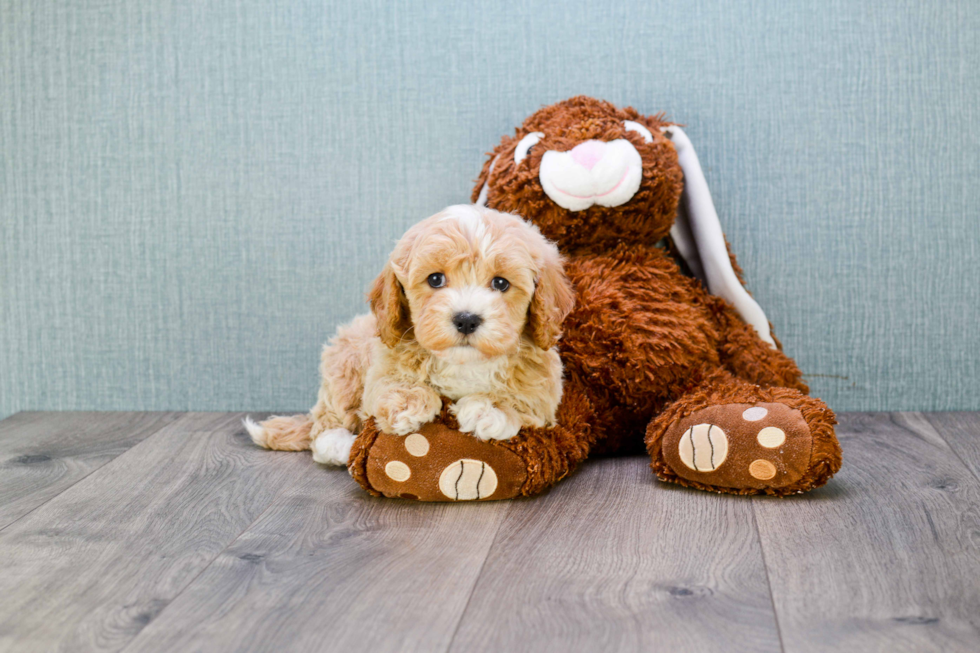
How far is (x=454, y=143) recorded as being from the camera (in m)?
1.96

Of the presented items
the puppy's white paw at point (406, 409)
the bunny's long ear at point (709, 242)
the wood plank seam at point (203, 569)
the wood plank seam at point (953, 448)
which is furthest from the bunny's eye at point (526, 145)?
the wood plank seam at point (953, 448)

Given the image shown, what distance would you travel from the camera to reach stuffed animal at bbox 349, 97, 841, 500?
1.34m

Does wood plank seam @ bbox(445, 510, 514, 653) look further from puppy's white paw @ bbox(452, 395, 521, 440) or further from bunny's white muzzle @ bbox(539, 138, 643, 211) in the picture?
bunny's white muzzle @ bbox(539, 138, 643, 211)

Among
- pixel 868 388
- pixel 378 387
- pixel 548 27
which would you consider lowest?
pixel 868 388

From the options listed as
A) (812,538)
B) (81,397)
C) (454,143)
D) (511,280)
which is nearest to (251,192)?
(454,143)

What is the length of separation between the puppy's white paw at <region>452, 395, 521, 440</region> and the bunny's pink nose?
52 cm

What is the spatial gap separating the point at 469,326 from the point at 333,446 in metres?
0.48

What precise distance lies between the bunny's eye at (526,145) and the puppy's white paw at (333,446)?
2.12 ft

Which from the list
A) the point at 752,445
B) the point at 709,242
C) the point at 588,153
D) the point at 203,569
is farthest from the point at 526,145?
the point at 203,569

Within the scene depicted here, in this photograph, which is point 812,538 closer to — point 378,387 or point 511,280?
point 511,280

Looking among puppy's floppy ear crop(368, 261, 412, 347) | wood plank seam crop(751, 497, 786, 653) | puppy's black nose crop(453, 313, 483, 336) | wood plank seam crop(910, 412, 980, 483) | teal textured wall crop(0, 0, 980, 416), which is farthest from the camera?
teal textured wall crop(0, 0, 980, 416)

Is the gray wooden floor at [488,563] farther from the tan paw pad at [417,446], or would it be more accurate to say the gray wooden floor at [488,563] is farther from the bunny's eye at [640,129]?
the bunny's eye at [640,129]

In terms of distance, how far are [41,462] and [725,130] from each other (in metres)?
1.64

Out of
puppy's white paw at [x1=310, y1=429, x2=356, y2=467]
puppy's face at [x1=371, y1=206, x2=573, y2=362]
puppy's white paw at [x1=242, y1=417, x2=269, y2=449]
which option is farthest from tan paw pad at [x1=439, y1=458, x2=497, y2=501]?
puppy's white paw at [x1=242, y1=417, x2=269, y2=449]
